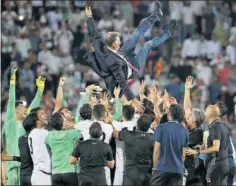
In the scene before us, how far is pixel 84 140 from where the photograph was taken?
14.9 meters

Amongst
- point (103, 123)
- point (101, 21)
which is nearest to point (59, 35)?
point (101, 21)

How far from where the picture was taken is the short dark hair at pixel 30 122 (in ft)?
50.1

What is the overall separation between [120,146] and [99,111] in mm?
795

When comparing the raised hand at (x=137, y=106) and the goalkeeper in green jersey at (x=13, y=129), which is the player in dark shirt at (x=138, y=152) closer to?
the raised hand at (x=137, y=106)

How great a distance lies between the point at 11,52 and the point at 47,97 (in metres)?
2.51

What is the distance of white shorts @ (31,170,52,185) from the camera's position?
15.1 meters

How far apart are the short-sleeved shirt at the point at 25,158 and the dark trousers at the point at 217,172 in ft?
8.19

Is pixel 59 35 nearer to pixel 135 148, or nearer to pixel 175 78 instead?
pixel 175 78

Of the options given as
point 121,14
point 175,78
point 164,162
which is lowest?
point 164,162

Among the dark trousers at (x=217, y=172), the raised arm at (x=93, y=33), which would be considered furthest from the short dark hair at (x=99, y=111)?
the dark trousers at (x=217, y=172)

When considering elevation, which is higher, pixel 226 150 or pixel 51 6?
pixel 51 6

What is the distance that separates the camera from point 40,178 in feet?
49.8

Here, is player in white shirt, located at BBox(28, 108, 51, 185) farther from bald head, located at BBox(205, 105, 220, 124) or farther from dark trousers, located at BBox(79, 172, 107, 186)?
bald head, located at BBox(205, 105, 220, 124)

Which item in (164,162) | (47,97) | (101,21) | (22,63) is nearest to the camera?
(164,162)
